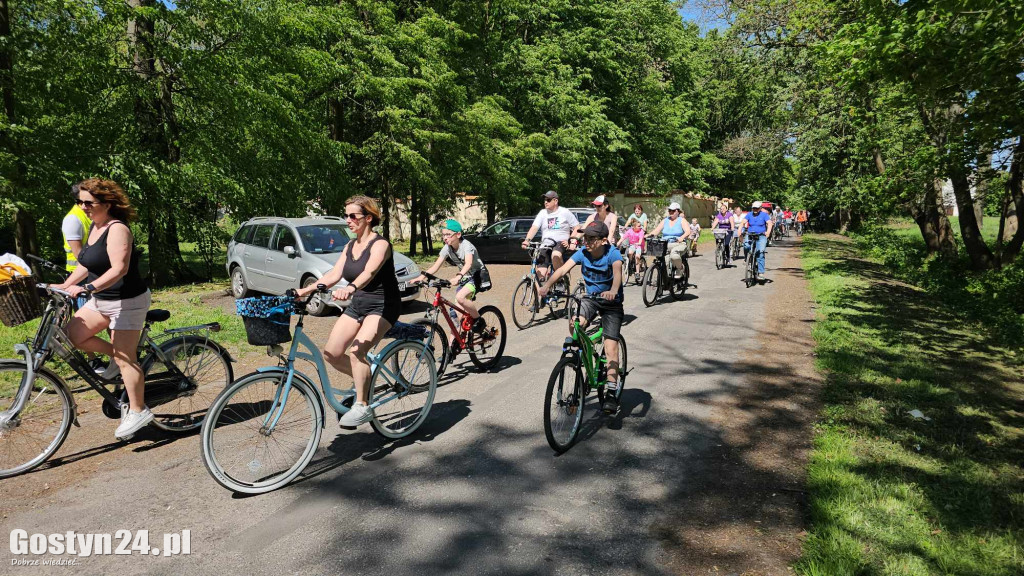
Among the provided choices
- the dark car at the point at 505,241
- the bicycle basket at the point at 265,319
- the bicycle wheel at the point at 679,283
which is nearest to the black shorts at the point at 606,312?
the bicycle basket at the point at 265,319

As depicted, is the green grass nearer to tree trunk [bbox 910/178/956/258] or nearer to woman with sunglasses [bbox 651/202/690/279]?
woman with sunglasses [bbox 651/202/690/279]

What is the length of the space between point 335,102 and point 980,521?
62.7 ft

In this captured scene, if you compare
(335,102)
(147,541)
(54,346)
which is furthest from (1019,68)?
(335,102)

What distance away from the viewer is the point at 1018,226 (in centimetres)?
1469

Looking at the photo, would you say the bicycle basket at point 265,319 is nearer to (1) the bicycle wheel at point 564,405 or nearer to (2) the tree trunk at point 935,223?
(1) the bicycle wheel at point 564,405

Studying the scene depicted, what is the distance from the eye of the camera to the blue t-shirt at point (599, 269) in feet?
17.0

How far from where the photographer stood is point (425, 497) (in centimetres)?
384

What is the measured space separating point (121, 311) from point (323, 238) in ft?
22.8

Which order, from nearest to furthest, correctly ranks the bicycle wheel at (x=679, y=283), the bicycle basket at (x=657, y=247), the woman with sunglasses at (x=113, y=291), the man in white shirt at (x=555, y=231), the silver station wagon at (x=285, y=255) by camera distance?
the woman with sunglasses at (x=113, y=291)
the man in white shirt at (x=555, y=231)
the silver station wagon at (x=285, y=255)
the bicycle basket at (x=657, y=247)
the bicycle wheel at (x=679, y=283)

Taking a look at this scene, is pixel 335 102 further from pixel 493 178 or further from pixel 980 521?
pixel 980 521

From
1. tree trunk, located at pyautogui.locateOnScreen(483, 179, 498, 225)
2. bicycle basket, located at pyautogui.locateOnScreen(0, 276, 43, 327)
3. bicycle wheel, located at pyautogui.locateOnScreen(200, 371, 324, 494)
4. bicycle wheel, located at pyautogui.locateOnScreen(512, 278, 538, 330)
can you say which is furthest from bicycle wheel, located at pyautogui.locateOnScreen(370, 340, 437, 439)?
tree trunk, located at pyautogui.locateOnScreen(483, 179, 498, 225)

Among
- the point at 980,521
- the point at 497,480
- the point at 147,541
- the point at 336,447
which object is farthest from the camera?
the point at 336,447

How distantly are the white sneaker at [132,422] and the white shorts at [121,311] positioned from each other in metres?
0.66

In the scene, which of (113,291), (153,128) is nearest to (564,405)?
(113,291)
